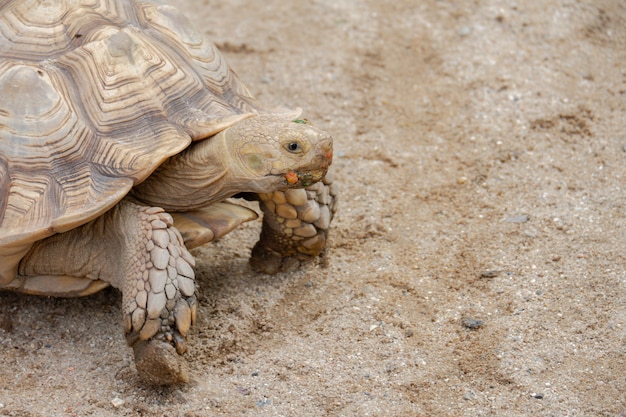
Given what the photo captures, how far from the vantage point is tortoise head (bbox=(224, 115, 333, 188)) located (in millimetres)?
3227

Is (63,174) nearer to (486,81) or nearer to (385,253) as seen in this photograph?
(385,253)

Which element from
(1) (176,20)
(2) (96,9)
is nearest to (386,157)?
(1) (176,20)

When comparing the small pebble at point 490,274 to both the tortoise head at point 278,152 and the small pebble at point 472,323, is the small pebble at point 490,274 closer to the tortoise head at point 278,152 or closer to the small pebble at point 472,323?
the small pebble at point 472,323

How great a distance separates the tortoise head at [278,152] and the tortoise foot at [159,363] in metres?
0.72

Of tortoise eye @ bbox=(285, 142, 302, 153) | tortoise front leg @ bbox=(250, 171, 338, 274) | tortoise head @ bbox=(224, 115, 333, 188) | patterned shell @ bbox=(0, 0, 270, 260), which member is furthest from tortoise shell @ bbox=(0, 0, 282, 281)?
tortoise front leg @ bbox=(250, 171, 338, 274)

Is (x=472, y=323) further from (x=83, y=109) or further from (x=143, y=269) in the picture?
(x=83, y=109)

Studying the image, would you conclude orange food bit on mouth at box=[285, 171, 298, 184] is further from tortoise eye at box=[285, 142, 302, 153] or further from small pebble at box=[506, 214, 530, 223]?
small pebble at box=[506, 214, 530, 223]

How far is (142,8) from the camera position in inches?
145

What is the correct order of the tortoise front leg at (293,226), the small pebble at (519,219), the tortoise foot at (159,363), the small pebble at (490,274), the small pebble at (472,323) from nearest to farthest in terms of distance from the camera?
1. the tortoise foot at (159,363)
2. the small pebble at (472,323)
3. the tortoise front leg at (293,226)
4. the small pebble at (490,274)
5. the small pebble at (519,219)

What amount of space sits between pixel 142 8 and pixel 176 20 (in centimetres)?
15

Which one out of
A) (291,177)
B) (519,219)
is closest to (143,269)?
(291,177)

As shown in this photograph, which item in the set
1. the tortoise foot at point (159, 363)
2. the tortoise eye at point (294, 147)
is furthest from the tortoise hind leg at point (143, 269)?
the tortoise eye at point (294, 147)

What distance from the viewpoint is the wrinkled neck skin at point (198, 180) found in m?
3.32

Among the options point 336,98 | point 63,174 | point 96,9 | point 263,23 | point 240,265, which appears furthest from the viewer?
point 263,23
